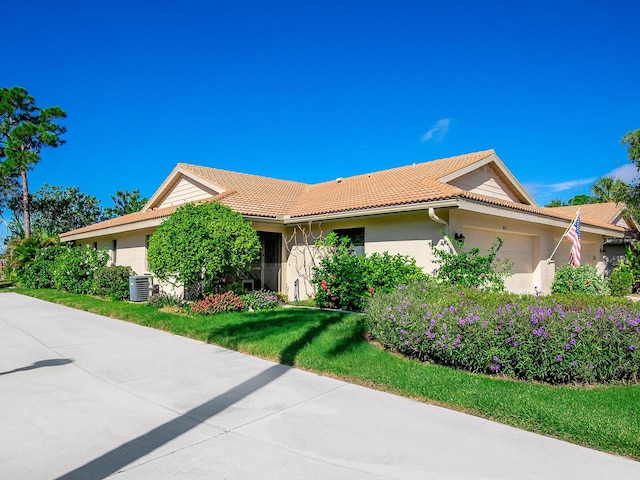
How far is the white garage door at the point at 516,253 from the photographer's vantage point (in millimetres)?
11938

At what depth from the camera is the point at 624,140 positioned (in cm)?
1611

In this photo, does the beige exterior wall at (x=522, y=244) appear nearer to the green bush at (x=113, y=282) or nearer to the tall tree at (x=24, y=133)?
the green bush at (x=113, y=282)

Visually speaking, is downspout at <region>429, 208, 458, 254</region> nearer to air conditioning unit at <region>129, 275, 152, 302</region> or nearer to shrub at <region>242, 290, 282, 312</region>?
shrub at <region>242, 290, 282, 312</region>

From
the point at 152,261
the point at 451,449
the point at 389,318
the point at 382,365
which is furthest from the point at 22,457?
the point at 152,261

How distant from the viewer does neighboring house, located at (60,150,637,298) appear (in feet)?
35.0

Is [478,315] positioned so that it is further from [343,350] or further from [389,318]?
[343,350]

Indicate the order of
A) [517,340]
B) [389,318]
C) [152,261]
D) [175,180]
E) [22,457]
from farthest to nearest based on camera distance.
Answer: [175,180], [152,261], [389,318], [517,340], [22,457]

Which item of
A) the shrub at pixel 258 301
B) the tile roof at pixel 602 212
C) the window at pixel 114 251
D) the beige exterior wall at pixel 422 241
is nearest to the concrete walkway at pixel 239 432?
the shrub at pixel 258 301

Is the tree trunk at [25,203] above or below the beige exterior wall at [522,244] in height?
above

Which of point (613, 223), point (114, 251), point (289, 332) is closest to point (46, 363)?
point (289, 332)

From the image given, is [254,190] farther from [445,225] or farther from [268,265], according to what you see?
[445,225]

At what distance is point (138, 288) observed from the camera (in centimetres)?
1432

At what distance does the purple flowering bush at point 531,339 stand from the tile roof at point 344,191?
159 inches

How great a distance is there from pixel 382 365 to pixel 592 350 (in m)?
2.71
